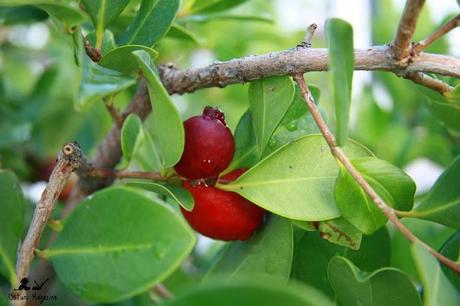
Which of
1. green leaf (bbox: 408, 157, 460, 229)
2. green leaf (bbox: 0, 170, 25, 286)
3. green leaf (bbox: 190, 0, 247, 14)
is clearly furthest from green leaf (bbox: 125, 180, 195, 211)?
green leaf (bbox: 190, 0, 247, 14)

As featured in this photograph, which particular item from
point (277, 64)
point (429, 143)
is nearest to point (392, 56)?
point (277, 64)

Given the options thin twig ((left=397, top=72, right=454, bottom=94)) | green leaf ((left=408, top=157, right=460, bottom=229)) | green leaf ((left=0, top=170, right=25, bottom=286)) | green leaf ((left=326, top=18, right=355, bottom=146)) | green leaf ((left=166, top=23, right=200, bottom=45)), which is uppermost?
green leaf ((left=326, top=18, right=355, bottom=146))

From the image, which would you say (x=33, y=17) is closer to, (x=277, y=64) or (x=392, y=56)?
(x=277, y=64)

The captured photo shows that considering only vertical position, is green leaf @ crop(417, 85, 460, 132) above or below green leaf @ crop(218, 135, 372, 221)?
above

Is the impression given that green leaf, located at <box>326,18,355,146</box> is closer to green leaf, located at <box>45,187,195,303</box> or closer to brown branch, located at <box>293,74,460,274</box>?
brown branch, located at <box>293,74,460,274</box>

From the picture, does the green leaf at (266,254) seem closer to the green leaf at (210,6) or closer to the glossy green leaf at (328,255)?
the glossy green leaf at (328,255)

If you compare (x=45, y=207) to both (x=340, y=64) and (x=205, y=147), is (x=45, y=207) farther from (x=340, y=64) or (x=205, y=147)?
(x=340, y=64)
